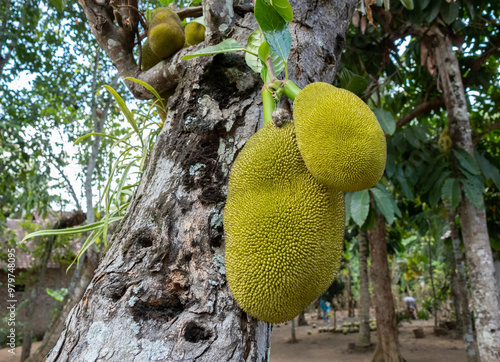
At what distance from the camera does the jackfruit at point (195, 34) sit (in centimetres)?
112

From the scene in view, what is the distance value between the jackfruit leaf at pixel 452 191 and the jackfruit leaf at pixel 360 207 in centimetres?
58

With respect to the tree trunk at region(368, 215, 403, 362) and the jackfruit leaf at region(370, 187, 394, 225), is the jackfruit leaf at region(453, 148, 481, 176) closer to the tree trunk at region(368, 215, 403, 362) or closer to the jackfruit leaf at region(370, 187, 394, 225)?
the jackfruit leaf at region(370, 187, 394, 225)

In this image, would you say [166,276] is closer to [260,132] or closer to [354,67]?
[260,132]

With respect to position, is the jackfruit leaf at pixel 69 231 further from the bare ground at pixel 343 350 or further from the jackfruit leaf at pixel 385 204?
the bare ground at pixel 343 350

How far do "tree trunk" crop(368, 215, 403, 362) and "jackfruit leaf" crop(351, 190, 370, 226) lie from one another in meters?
1.98

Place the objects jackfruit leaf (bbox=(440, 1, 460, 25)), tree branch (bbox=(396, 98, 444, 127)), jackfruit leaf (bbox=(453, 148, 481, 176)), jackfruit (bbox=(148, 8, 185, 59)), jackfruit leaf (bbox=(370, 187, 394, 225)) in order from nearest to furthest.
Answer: jackfruit (bbox=(148, 8, 185, 59)) → jackfruit leaf (bbox=(370, 187, 394, 225)) → jackfruit leaf (bbox=(453, 148, 481, 176)) → jackfruit leaf (bbox=(440, 1, 460, 25)) → tree branch (bbox=(396, 98, 444, 127))

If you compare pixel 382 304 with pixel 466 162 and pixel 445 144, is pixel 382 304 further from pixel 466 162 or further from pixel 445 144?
pixel 466 162

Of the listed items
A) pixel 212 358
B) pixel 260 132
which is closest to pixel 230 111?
pixel 260 132

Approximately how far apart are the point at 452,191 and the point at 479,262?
1.73 ft

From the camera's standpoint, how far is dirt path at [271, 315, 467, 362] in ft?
18.7

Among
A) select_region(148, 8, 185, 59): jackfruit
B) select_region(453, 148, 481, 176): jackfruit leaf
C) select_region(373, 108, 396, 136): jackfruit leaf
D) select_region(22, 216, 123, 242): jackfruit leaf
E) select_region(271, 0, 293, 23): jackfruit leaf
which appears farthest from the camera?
select_region(453, 148, 481, 176): jackfruit leaf

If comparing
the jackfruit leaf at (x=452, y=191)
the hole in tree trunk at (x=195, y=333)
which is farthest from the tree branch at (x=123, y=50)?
the jackfruit leaf at (x=452, y=191)

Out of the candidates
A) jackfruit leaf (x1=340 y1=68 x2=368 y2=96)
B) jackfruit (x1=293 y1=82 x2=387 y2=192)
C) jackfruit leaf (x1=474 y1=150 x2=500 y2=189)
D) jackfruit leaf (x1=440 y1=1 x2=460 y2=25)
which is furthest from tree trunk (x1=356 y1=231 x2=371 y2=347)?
jackfruit (x1=293 y1=82 x2=387 y2=192)

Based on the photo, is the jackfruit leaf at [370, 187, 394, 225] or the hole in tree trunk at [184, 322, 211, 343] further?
the jackfruit leaf at [370, 187, 394, 225]
